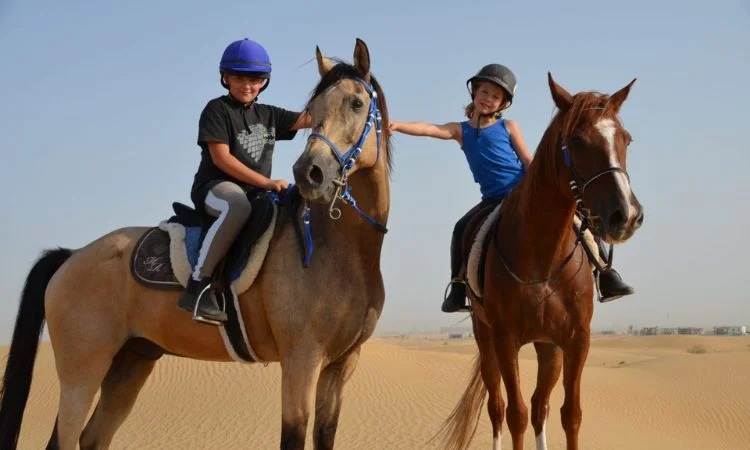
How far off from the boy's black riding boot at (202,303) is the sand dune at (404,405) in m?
10.4

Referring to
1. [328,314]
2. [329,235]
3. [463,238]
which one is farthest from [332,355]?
[463,238]

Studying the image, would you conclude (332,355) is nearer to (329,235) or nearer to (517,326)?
(329,235)

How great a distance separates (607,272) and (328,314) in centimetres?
318

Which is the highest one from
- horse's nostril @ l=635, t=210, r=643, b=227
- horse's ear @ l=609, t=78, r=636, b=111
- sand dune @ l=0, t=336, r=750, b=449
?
horse's ear @ l=609, t=78, r=636, b=111

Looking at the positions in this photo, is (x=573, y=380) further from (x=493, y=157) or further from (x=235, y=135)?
(x=235, y=135)

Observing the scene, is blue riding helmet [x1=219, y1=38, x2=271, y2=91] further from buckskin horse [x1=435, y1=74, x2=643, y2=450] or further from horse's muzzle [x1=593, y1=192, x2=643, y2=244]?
horse's muzzle [x1=593, y1=192, x2=643, y2=244]

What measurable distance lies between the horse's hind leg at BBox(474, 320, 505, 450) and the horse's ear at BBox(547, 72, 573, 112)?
8.28ft

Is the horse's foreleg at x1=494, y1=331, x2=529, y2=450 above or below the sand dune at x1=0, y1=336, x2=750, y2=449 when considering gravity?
above

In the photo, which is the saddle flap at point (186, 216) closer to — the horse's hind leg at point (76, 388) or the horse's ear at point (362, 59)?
the horse's hind leg at point (76, 388)

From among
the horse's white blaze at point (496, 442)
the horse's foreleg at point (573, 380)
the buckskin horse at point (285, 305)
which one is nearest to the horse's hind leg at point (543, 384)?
the horse's white blaze at point (496, 442)

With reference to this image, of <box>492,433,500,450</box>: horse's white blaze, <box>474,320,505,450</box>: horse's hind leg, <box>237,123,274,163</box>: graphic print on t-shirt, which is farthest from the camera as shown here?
<box>474,320,505,450</box>: horse's hind leg

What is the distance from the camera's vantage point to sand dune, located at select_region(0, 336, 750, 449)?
17.6m

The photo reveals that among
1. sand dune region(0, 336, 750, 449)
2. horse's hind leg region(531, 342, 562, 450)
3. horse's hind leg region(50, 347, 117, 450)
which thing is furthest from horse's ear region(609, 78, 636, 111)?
sand dune region(0, 336, 750, 449)

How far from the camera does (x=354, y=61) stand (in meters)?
5.34
